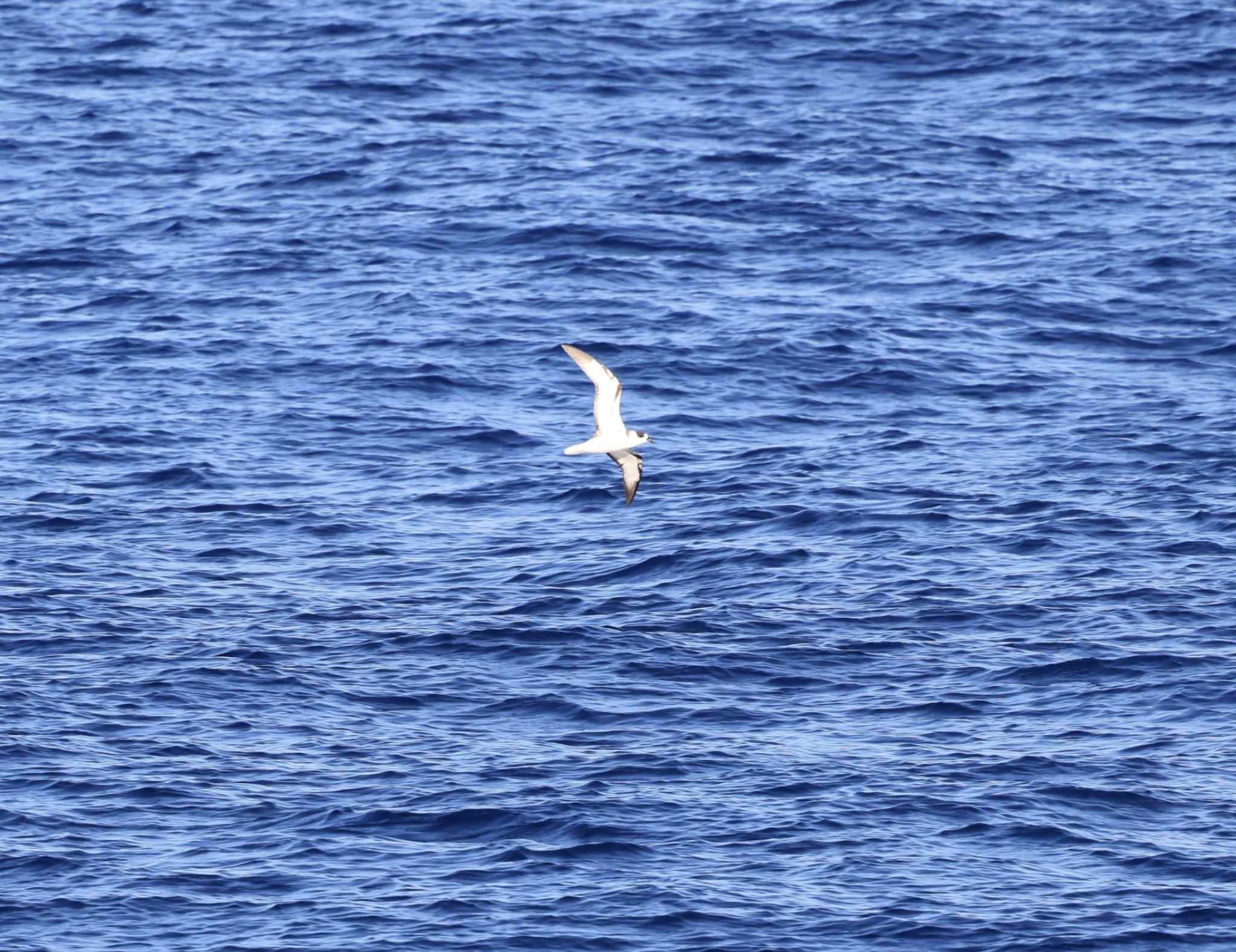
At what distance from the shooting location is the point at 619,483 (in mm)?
56625

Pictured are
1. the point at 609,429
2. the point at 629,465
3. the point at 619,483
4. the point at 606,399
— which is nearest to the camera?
the point at 606,399

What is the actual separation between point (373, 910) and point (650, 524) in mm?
16699

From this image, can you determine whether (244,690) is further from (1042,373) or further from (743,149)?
(743,149)

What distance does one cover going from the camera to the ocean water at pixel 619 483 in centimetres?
4078

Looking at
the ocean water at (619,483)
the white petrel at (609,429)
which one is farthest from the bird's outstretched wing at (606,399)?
the ocean water at (619,483)

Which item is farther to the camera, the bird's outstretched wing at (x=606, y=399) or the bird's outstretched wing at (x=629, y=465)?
the bird's outstretched wing at (x=629, y=465)

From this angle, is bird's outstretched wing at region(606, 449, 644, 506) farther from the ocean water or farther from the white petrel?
the ocean water

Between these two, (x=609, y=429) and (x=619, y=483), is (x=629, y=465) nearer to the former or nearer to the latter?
(x=609, y=429)

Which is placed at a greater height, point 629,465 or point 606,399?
point 606,399

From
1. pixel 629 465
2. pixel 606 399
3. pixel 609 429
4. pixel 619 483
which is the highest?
pixel 606 399

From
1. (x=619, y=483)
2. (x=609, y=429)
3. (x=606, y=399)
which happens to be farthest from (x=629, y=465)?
(x=619, y=483)

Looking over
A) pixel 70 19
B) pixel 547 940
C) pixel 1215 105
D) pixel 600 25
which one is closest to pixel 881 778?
pixel 547 940

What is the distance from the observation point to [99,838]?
4116 cm

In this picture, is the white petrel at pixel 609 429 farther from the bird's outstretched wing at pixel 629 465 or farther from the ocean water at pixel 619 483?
the ocean water at pixel 619 483
